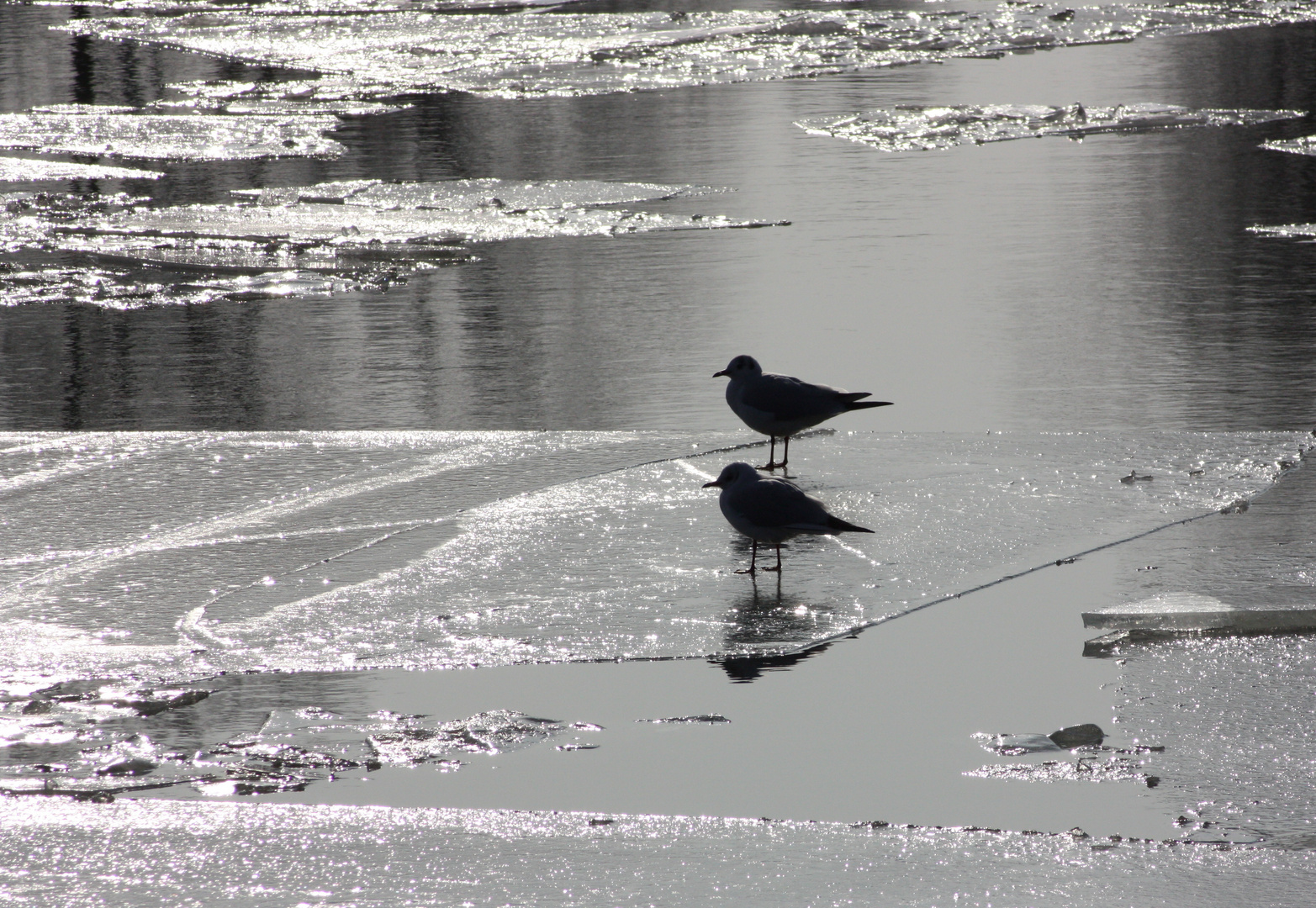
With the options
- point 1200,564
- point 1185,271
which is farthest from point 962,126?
point 1200,564

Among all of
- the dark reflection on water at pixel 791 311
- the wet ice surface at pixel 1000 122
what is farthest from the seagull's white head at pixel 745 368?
the wet ice surface at pixel 1000 122

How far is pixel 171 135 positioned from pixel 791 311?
7771mm

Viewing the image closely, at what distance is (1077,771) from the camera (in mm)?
3330

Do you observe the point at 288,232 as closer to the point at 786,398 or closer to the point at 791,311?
the point at 791,311

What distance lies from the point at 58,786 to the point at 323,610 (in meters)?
1.13

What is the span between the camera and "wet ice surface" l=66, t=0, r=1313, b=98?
17.0 m

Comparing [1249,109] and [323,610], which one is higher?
[1249,109]


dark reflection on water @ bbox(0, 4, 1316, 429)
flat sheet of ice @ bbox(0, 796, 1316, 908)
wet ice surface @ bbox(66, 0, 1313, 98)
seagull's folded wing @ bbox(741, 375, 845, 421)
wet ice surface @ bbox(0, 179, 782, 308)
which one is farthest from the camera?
wet ice surface @ bbox(66, 0, 1313, 98)

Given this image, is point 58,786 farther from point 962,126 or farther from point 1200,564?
point 962,126

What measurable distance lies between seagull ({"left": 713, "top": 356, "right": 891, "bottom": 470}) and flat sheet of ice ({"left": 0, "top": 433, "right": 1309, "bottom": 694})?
0.22 metres

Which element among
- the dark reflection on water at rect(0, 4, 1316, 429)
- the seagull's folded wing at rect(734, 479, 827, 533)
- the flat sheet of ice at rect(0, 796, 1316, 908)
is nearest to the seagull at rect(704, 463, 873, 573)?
the seagull's folded wing at rect(734, 479, 827, 533)

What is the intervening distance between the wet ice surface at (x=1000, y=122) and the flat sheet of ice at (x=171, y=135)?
4.35 meters

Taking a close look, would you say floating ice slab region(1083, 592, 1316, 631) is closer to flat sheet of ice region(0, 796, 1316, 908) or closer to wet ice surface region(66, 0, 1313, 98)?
flat sheet of ice region(0, 796, 1316, 908)

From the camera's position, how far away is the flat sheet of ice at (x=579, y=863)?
2.84m
